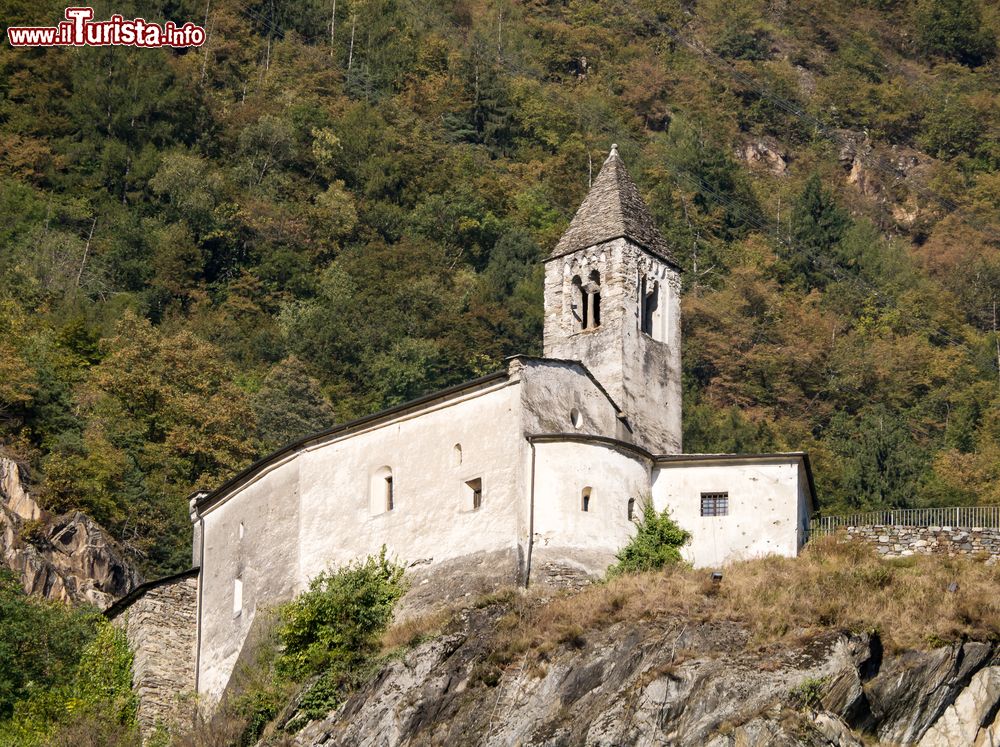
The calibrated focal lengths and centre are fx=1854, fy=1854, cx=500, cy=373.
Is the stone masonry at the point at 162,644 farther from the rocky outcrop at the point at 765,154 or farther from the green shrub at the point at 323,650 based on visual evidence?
the rocky outcrop at the point at 765,154

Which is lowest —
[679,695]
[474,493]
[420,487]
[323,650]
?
[679,695]

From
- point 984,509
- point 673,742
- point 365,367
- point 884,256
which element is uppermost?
point 884,256

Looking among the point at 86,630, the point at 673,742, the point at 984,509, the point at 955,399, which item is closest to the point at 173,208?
the point at 955,399

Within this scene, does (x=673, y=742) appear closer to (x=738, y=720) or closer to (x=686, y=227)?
(x=738, y=720)

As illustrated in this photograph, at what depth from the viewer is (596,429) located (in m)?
44.8

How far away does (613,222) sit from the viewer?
4981cm

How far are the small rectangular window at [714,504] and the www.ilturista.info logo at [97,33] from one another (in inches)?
2274

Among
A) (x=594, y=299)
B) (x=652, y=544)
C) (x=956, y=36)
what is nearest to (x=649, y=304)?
(x=594, y=299)

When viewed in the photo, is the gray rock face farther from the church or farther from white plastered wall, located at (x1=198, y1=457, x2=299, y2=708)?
white plastered wall, located at (x1=198, y1=457, x2=299, y2=708)

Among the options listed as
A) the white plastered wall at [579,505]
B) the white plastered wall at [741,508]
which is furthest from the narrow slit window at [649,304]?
the white plastered wall at [579,505]

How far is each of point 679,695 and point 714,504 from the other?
7937 mm

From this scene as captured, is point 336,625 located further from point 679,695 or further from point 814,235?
point 814,235

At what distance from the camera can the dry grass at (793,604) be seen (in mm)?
37562

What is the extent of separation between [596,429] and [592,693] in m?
9.16
